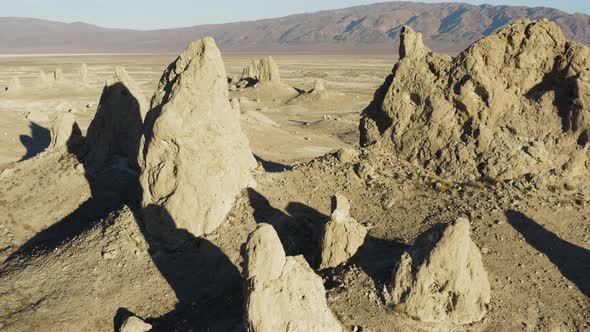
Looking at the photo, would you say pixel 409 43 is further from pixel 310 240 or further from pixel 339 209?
pixel 310 240

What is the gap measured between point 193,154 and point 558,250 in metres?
9.72

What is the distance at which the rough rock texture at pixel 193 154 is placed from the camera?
1340 centimetres

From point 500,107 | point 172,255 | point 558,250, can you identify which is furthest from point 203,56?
point 558,250

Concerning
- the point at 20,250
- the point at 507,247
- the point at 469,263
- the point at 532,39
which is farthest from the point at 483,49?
the point at 20,250

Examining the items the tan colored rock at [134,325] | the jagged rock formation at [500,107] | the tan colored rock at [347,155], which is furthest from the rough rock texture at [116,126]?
the jagged rock formation at [500,107]

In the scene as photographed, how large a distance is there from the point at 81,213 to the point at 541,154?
14864 mm

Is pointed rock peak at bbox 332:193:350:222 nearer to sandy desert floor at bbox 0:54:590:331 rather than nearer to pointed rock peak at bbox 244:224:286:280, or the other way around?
sandy desert floor at bbox 0:54:590:331

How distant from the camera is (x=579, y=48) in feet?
47.8

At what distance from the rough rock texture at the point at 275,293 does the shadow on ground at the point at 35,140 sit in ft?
70.2

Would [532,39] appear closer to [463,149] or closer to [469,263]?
[463,149]

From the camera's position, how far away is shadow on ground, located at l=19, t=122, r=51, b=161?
26.6 meters

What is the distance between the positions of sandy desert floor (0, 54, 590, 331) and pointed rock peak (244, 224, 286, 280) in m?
2.04

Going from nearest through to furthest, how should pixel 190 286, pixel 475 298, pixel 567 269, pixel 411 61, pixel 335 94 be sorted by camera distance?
pixel 475 298
pixel 567 269
pixel 190 286
pixel 411 61
pixel 335 94

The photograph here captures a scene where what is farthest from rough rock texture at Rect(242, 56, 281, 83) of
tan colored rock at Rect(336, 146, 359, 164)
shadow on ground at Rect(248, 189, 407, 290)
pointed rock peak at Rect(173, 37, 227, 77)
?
shadow on ground at Rect(248, 189, 407, 290)
